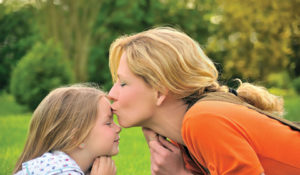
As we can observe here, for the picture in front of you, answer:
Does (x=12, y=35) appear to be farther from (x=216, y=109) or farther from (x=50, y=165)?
(x=216, y=109)

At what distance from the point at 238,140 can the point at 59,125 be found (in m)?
1.40

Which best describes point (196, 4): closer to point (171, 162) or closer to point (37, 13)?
point (37, 13)

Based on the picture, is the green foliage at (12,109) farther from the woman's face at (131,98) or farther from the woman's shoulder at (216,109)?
the woman's shoulder at (216,109)

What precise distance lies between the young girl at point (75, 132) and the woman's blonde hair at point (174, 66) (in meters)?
0.51

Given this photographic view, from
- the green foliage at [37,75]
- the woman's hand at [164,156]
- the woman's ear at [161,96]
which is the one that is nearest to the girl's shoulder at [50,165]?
the woman's hand at [164,156]

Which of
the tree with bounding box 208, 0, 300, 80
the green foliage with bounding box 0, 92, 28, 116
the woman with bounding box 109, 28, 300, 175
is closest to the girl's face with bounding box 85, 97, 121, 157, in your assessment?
the woman with bounding box 109, 28, 300, 175

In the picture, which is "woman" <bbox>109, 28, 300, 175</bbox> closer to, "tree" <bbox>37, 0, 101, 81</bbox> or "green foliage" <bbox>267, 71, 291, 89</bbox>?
"tree" <bbox>37, 0, 101, 81</bbox>

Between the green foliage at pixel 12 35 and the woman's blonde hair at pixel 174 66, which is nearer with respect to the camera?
the woman's blonde hair at pixel 174 66

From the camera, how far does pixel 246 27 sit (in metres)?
23.1

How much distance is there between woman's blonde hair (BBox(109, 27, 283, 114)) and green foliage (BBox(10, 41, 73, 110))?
11.4 metres

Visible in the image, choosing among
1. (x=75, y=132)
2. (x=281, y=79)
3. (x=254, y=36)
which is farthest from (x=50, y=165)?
(x=281, y=79)

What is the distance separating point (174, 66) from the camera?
293 centimetres

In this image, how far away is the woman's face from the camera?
9.83 feet

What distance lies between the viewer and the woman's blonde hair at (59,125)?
311 cm
